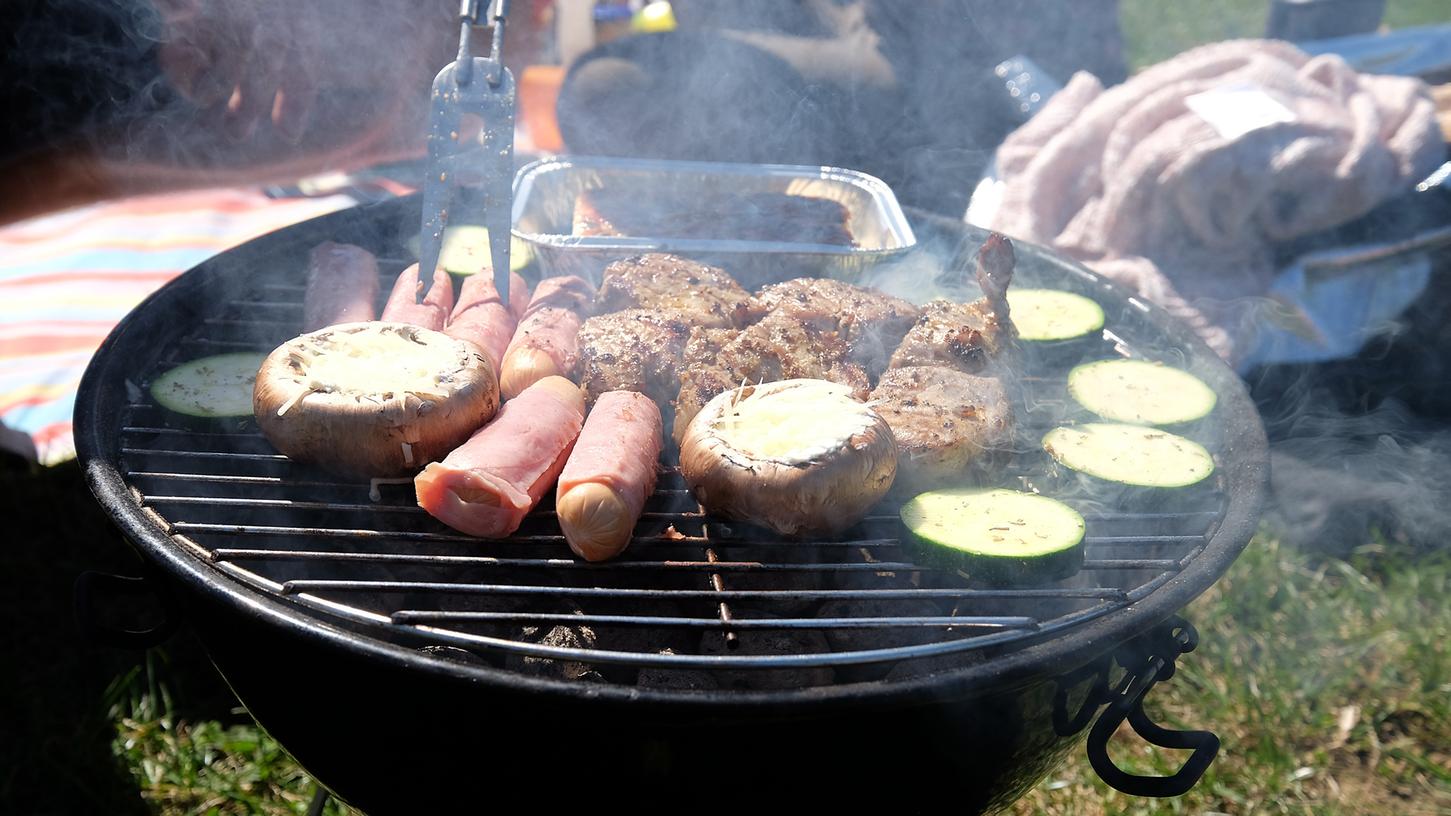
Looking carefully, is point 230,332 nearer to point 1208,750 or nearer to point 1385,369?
point 1208,750

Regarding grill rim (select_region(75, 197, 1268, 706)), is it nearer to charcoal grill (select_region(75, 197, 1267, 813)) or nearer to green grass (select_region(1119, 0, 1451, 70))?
charcoal grill (select_region(75, 197, 1267, 813))

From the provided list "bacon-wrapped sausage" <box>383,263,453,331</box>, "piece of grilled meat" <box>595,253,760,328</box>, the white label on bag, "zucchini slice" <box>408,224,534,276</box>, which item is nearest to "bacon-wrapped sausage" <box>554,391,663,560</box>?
"piece of grilled meat" <box>595,253,760,328</box>

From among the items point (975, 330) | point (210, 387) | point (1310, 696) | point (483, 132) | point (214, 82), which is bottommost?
point (1310, 696)

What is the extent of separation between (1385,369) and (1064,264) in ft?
8.42

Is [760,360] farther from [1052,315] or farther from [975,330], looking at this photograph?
[1052,315]

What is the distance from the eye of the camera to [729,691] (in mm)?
1905

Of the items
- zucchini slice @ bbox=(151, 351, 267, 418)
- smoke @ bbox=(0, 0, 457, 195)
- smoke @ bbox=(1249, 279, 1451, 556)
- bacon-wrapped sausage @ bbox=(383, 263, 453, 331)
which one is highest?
smoke @ bbox=(0, 0, 457, 195)

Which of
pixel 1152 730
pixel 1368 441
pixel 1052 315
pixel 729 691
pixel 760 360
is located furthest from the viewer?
pixel 1368 441

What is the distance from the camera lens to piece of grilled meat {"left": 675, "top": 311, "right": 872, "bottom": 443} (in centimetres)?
274

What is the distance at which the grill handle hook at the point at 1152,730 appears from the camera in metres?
2.14

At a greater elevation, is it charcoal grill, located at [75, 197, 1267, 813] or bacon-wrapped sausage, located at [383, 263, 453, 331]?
bacon-wrapped sausage, located at [383, 263, 453, 331]

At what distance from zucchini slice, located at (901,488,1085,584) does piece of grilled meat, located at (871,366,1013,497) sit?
6 cm

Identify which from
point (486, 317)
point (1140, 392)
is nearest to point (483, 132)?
point (486, 317)

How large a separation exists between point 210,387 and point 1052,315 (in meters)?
2.68
